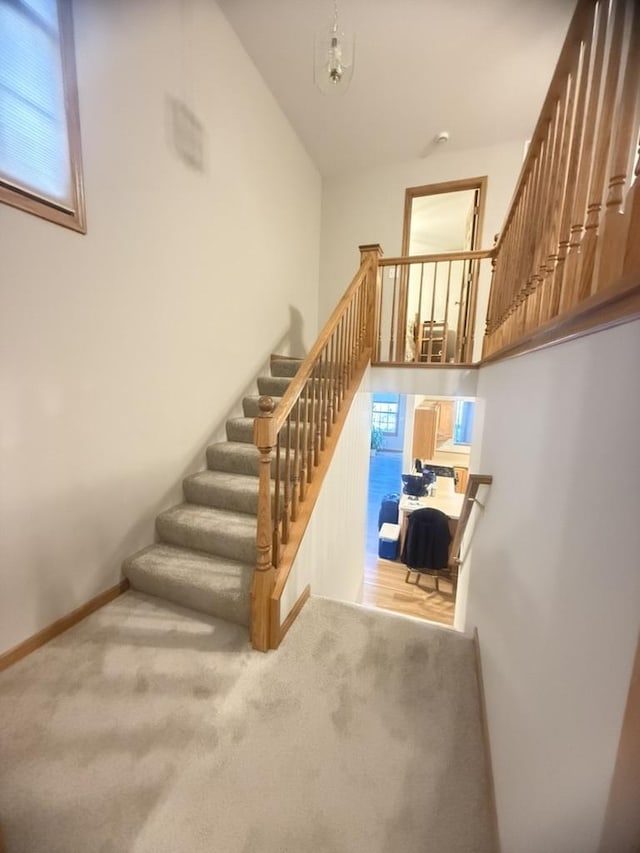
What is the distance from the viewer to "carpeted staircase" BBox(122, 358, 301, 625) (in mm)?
1895

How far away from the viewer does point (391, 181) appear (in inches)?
169

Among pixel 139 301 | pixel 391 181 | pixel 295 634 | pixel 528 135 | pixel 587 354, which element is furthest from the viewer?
pixel 391 181

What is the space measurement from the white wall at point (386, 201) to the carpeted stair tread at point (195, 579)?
3.71 meters

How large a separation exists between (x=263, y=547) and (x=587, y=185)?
5.75 feet

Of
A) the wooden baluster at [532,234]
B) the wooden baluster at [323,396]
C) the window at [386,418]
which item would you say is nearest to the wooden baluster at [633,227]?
the wooden baluster at [532,234]

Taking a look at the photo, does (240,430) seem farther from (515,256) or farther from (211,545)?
(515,256)

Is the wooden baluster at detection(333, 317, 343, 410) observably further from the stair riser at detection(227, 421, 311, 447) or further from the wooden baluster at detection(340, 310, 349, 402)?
the stair riser at detection(227, 421, 311, 447)

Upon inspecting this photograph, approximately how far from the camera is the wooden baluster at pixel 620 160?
76cm

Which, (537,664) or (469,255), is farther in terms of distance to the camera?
(469,255)

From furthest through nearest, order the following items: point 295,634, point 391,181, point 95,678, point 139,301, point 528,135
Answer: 1. point 391,181
2. point 528,135
3. point 139,301
4. point 295,634
5. point 95,678

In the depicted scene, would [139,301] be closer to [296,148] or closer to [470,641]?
[470,641]

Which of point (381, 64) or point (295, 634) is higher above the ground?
point (381, 64)

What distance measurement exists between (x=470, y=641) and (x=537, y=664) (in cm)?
110

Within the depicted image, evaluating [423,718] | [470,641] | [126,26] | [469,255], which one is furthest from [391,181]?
[423,718]
